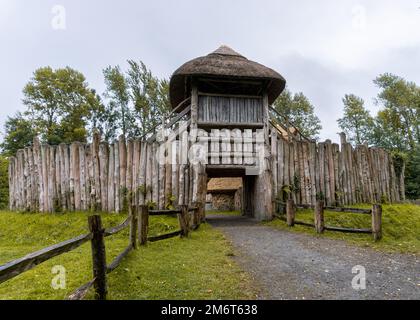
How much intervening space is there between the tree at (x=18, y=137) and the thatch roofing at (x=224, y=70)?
19.0 meters

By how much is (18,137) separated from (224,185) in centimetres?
1924

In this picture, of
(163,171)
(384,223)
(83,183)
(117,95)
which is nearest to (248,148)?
(163,171)

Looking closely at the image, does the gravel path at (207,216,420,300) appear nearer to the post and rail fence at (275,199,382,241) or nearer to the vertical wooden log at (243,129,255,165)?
the post and rail fence at (275,199,382,241)

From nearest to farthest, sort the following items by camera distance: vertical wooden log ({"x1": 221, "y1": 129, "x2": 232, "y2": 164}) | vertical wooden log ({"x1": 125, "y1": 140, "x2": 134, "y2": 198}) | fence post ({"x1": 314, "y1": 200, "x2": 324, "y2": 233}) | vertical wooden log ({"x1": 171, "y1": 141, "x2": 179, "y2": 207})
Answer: fence post ({"x1": 314, "y1": 200, "x2": 324, "y2": 233})
vertical wooden log ({"x1": 125, "y1": 140, "x2": 134, "y2": 198})
vertical wooden log ({"x1": 171, "y1": 141, "x2": 179, "y2": 207})
vertical wooden log ({"x1": 221, "y1": 129, "x2": 232, "y2": 164})

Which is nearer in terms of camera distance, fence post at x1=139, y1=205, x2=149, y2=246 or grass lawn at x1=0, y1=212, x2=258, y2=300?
grass lawn at x1=0, y1=212, x2=258, y2=300

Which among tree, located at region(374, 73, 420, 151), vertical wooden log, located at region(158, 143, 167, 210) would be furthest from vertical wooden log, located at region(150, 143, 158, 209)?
tree, located at region(374, 73, 420, 151)

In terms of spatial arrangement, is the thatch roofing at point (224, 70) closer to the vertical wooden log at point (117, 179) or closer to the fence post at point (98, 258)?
the vertical wooden log at point (117, 179)

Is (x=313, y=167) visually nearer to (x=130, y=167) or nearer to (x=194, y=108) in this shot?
(x=194, y=108)

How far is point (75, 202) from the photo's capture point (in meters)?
10.3

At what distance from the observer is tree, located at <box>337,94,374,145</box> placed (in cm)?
3278

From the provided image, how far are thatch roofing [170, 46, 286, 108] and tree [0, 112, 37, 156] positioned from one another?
19.0 m

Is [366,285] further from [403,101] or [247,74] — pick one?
[403,101]

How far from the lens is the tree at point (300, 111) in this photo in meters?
32.6

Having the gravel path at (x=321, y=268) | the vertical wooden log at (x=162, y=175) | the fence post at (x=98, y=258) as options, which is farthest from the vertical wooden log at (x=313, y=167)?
the fence post at (x=98, y=258)
